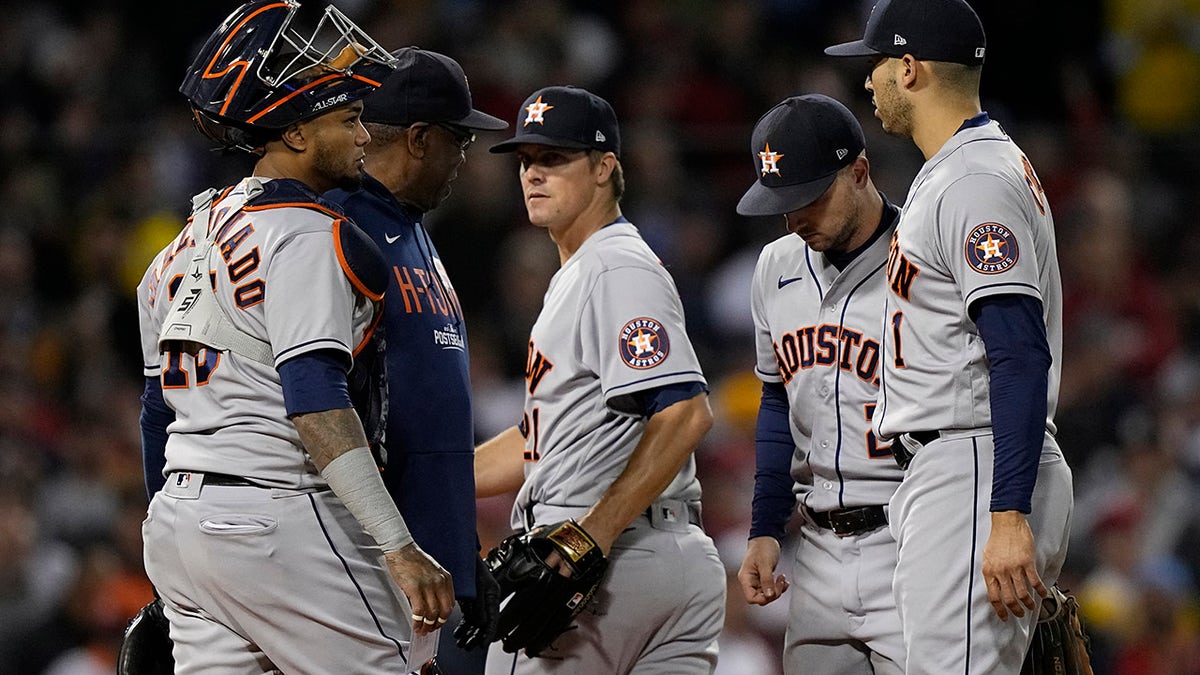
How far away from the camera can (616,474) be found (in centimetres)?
393

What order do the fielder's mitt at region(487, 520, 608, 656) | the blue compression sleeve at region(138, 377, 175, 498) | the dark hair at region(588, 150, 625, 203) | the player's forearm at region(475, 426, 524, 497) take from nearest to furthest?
1. the blue compression sleeve at region(138, 377, 175, 498)
2. the fielder's mitt at region(487, 520, 608, 656)
3. the dark hair at region(588, 150, 625, 203)
4. the player's forearm at region(475, 426, 524, 497)

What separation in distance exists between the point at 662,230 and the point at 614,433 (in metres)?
4.47

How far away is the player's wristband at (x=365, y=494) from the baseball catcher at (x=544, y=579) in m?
0.74

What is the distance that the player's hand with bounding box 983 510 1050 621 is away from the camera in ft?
9.78

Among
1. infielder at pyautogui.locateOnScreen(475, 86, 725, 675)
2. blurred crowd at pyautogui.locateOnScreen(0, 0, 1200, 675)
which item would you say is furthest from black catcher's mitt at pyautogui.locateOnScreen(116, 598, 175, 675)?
blurred crowd at pyautogui.locateOnScreen(0, 0, 1200, 675)

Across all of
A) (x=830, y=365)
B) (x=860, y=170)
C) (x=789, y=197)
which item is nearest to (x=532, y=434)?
(x=830, y=365)

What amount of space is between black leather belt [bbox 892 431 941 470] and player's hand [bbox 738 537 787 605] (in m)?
0.59

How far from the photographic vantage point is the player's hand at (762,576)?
3.89 m

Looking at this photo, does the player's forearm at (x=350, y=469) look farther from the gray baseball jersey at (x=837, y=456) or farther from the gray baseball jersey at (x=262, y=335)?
the gray baseball jersey at (x=837, y=456)

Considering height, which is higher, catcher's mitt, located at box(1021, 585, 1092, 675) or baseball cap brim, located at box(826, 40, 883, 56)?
baseball cap brim, located at box(826, 40, 883, 56)

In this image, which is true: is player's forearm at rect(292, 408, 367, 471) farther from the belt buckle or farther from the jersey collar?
the jersey collar

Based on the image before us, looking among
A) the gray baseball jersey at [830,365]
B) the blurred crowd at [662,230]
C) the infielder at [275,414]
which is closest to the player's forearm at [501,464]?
the gray baseball jersey at [830,365]

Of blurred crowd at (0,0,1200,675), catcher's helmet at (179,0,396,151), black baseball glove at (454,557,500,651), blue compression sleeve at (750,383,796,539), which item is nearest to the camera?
catcher's helmet at (179,0,396,151)

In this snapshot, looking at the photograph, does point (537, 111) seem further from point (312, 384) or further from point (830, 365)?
point (312, 384)
